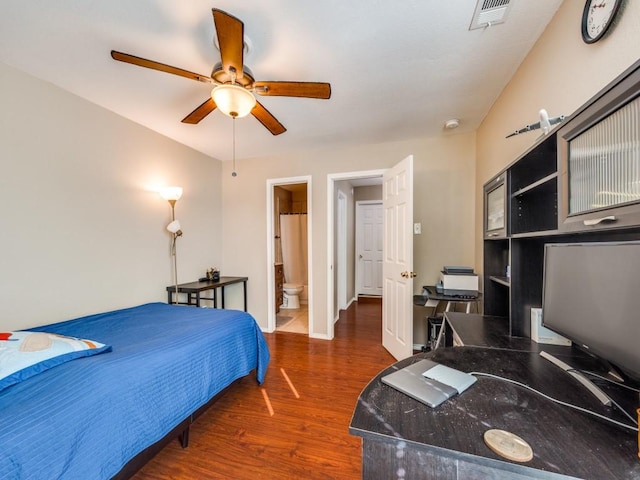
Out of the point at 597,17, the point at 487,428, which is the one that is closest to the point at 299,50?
the point at 597,17

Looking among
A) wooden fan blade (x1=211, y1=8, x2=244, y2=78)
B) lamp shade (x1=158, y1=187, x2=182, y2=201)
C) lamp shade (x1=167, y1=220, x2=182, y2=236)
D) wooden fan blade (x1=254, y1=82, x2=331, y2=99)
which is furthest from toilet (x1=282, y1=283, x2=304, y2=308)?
wooden fan blade (x1=211, y1=8, x2=244, y2=78)

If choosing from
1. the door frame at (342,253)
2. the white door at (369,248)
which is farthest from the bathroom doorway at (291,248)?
the white door at (369,248)

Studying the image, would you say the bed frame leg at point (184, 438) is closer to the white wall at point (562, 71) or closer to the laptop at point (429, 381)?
the laptop at point (429, 381)

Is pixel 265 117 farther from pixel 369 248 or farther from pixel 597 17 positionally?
pixel 369 248

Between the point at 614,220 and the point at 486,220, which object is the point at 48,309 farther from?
the point at 486,220

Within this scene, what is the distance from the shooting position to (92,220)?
2271 mm

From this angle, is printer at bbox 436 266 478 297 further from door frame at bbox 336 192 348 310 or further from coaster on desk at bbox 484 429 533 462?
door frame at bbox 336 192 348 310

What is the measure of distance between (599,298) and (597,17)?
1148 millimetres

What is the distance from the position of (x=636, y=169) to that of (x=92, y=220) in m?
3.24

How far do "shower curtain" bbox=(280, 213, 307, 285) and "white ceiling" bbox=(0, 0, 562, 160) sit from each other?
3.01 meters

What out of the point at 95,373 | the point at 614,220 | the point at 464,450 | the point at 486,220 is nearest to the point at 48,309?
the point at 95,373

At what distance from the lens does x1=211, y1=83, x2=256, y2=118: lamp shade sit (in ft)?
4.81

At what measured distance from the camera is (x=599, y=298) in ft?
2.95

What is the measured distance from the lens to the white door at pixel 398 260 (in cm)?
256
